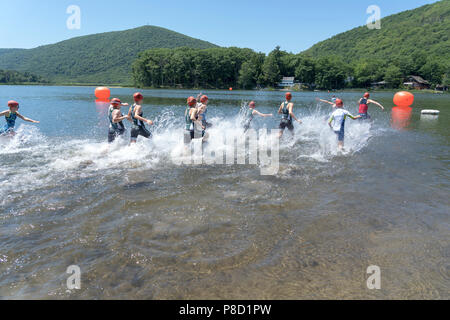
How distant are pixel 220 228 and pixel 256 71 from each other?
13908cm

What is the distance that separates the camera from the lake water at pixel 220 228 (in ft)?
12.8

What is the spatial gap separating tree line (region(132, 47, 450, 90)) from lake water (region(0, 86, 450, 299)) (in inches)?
4996

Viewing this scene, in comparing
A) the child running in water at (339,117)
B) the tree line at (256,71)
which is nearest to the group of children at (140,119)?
the child running in water at (339,117)

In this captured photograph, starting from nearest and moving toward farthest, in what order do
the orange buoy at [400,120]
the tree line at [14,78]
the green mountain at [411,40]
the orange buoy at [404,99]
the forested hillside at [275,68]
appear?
the orange buoy at [400,120] < the orange buoy at [404,99] < the forested hillside at [275,68] < the tree line at [14,78] < the green mountain at [411,40]

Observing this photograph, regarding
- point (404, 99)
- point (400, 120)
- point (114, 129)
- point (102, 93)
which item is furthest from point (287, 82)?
point (114, 129)

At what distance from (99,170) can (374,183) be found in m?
8.20

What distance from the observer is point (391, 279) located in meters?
4.07

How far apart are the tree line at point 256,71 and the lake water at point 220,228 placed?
4996 inches

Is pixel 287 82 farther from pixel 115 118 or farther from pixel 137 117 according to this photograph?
pixel 115 118

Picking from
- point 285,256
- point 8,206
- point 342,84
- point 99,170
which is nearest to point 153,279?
point 285,256

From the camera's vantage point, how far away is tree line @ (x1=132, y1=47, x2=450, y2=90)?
128125 mm

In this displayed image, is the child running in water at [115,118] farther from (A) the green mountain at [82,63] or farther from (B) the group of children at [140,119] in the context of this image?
(A) the green mountain at [82,63]

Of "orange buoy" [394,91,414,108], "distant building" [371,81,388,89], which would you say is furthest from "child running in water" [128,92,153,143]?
"distant building" [371,81,388,89]
